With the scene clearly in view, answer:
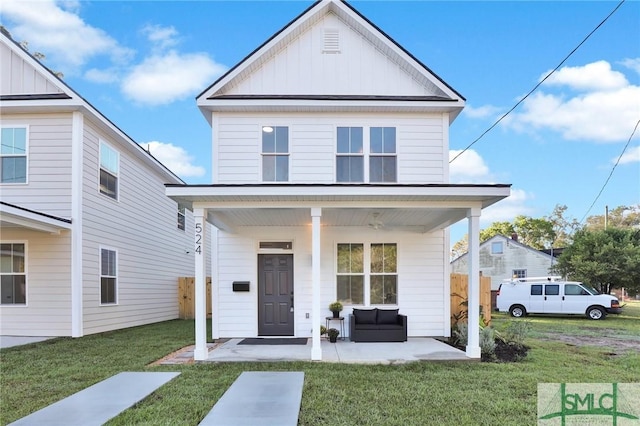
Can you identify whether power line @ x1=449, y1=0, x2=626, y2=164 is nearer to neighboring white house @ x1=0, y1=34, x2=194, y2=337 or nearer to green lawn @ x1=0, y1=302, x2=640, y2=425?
green lawn @ x1=0, y1=302, x2=640, y2=425

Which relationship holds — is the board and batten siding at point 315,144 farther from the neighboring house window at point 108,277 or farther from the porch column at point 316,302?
the neighboring house window at point 108,277

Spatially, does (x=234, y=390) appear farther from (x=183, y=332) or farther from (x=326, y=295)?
(x=183, y=332)

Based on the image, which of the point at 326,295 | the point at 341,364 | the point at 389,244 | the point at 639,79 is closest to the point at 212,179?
the point at 326,295

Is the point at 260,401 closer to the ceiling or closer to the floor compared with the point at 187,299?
closer to the ceiling

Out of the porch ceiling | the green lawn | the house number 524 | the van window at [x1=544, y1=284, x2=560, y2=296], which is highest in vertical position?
the porch ceiling

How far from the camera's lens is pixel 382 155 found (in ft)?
31.0

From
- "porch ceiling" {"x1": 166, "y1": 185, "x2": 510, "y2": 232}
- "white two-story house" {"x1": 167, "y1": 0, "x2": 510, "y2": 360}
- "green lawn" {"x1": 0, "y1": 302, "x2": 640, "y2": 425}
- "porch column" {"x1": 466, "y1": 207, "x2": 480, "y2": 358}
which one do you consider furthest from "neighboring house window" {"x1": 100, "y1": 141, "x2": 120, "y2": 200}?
"porch column" {"x1": 466, "y1": 207, "x2": 480, "y2": 358}

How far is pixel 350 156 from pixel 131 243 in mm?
7551

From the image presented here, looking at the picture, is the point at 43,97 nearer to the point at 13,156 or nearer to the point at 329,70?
the point at 13,156

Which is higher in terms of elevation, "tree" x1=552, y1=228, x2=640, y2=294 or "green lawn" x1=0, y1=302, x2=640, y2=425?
"tree" x1=552, y1=228, x2=640, y2=294

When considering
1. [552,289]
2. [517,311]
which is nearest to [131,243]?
[517,311]

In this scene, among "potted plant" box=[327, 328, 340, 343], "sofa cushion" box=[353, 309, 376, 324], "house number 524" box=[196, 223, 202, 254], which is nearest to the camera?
"house number 524" box=[196, 223, 202, 254]

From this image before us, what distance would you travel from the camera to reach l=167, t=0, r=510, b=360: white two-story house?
30.5ft

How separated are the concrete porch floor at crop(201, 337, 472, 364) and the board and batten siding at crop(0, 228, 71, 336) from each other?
4261mm
